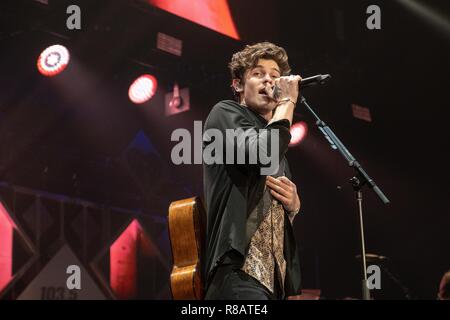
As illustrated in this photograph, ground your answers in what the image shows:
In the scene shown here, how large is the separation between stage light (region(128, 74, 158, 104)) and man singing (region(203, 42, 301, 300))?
520 cm

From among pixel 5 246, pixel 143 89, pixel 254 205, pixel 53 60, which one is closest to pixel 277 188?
pixel 254 205

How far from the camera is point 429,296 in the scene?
29.5 feet

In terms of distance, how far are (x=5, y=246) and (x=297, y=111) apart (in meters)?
4.02

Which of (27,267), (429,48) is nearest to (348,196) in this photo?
(429,48)

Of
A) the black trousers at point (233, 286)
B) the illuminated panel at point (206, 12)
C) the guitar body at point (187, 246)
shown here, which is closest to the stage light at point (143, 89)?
the illuminated panel at point (206, 12)

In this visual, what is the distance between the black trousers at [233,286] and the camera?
7.25ft

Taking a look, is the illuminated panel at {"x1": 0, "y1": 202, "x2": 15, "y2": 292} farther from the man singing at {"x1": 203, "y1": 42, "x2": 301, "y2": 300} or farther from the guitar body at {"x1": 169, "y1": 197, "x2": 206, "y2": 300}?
the man singing at {"x1": 203, "y1": 42, "x2": 301, "y2": 300}

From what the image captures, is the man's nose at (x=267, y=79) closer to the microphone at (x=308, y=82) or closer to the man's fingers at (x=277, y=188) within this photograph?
the microphone at (x=308, y=82)

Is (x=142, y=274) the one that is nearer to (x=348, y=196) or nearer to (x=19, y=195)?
(x=19, y=195)

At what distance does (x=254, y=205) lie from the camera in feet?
7.86

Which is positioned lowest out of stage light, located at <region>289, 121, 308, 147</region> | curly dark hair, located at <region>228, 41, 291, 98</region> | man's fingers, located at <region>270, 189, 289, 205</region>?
man's fingers, located at <region>270, 189, 289, 205</region>

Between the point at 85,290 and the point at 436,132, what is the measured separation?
494cm

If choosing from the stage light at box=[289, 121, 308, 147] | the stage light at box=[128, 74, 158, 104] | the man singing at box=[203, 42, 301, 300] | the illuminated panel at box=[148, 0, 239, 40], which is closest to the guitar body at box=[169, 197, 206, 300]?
the man singing at box=[203, 42, 301, 300]

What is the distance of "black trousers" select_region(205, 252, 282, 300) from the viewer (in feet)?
7.25
